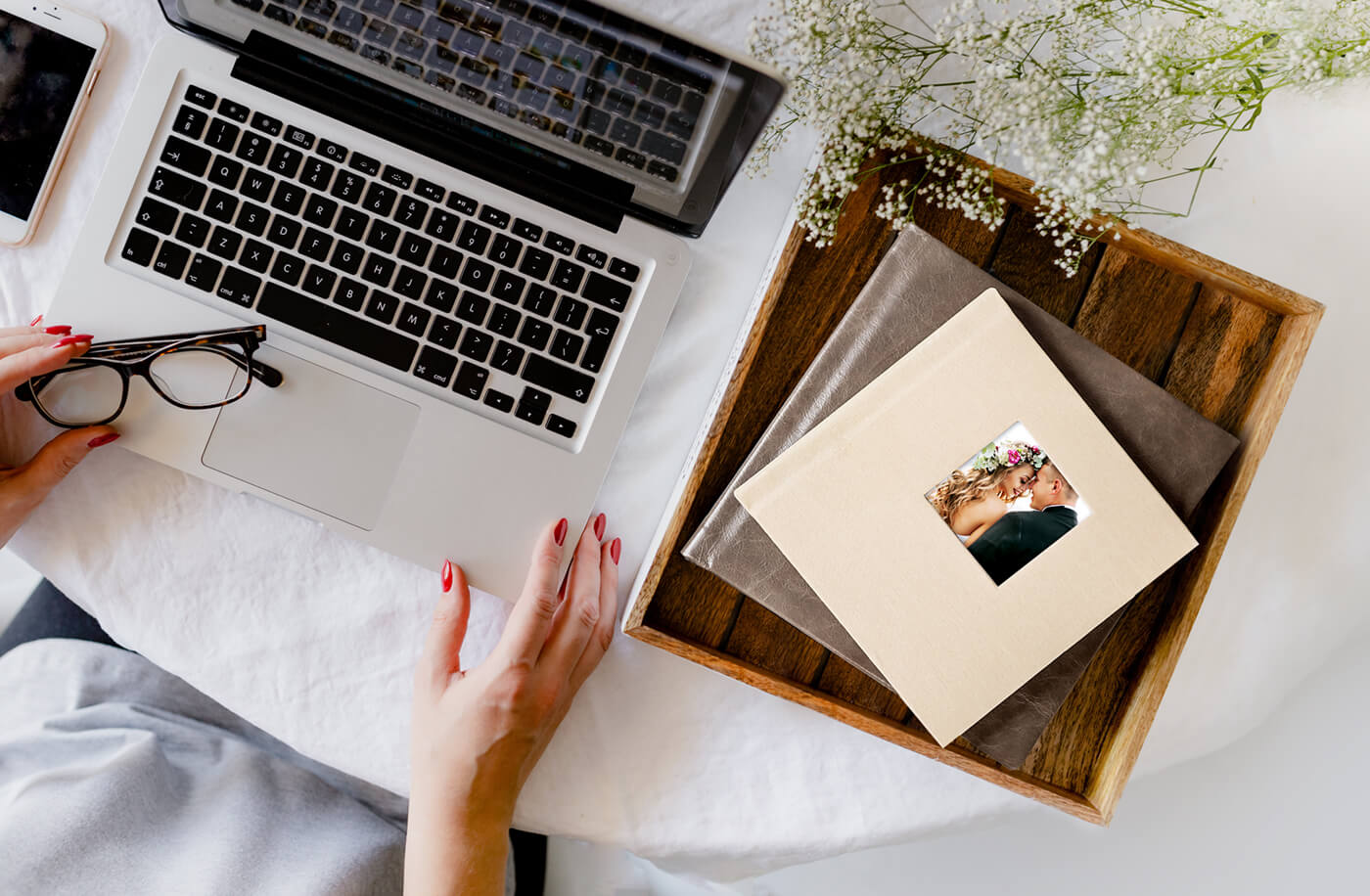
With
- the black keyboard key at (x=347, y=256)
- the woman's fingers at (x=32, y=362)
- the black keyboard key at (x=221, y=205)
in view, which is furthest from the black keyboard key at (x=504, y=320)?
the woman's fingers at (x=32, y=362)

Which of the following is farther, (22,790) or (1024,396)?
(22,790)

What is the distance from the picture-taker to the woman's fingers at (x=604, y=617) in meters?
0.72

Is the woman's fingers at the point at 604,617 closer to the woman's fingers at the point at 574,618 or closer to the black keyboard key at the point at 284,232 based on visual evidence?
the woman's fingers at the point at 574,618

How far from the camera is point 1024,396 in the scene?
23.7 inches

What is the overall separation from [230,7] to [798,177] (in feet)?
1.45

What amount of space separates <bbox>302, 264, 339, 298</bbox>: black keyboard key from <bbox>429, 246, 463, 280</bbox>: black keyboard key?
76mm

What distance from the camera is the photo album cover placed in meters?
0.60

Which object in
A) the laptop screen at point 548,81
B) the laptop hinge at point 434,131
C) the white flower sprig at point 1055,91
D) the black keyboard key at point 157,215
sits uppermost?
the white flower sprig at point 1055,91

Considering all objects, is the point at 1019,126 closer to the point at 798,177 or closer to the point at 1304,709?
the point at 798,177

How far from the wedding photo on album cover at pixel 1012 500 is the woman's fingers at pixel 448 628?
0.38 metres

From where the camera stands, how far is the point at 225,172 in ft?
2.17

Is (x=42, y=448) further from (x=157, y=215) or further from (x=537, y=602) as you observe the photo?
(x=537, y=602)

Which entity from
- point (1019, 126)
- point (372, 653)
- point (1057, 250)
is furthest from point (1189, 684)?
point (372, 653)

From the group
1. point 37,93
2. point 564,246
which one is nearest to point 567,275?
point 564,246
